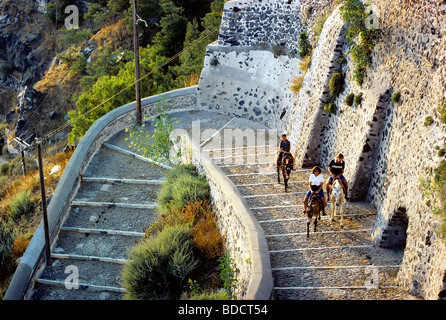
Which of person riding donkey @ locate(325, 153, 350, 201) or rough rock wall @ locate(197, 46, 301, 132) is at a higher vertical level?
rough rock wall @ locate(197, 46, 301, 132)

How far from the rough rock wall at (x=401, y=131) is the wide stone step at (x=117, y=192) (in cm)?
582

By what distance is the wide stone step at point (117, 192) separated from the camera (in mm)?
14875

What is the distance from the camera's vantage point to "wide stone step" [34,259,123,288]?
1216cm

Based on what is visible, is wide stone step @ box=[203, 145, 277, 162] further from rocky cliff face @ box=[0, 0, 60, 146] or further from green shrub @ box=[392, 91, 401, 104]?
rocky cliff face @ box=[0, 0, 60, 146]

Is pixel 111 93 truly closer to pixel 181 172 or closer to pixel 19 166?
pixel 19 166

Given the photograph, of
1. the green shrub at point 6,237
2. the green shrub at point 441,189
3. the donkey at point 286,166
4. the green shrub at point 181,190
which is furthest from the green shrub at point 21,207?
the green shrub at point 441,189

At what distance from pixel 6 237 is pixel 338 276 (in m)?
10.1

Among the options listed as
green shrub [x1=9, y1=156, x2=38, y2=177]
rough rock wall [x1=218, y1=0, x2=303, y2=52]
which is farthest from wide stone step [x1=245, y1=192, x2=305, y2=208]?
green shrub [x1=9, y1=156, x2=38, y2=177]

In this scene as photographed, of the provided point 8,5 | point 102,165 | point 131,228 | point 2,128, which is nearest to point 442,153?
point 131,228

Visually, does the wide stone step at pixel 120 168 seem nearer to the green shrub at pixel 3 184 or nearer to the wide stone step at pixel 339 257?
the green shrub at pixel 3 184

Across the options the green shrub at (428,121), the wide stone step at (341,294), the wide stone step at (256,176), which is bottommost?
the wide stone step at (341,294)

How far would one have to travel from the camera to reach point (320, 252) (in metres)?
9.77

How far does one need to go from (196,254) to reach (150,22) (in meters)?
25.2

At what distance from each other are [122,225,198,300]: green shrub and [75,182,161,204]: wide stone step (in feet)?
11.8
